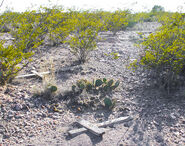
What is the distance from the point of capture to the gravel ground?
130 inches

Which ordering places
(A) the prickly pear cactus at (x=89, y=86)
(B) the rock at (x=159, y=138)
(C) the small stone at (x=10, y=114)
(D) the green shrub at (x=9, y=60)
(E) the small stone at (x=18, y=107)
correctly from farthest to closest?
(A) the prickly pear cactus at (x=89, y=86) < (D) the green shrub at (x=9, y=60) < (E) the small stone at (x=18, y=107) < (C) the small stone at (x=10, y=114) < (B) the rock at (x=159, y=138)

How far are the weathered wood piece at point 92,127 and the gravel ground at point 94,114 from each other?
3.1 inches

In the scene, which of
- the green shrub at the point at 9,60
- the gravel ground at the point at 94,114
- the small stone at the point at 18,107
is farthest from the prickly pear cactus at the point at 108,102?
the green shrub at the point at 9,60

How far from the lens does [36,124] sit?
364cm

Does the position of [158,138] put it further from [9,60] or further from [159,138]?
[9,60]

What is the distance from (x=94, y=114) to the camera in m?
4.04

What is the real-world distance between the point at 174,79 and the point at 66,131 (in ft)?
8.79

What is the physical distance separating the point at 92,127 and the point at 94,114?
0.56 metres

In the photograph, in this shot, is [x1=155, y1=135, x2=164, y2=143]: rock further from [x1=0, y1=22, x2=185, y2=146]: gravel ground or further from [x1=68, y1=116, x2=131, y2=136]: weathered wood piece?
[x1=68, y1=116, x2=131, y2=136]: weathered wood piece

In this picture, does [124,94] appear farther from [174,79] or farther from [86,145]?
[86,145]

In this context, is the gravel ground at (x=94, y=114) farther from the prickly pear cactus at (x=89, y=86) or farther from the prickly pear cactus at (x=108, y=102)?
the prickly pear cactus at (x=89, y=86)

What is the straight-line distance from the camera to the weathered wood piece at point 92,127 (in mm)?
3319

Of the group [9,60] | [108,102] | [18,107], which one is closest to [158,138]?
[108,102]

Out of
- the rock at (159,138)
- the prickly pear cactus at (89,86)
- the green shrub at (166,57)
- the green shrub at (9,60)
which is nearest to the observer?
the rock at (159,138)
